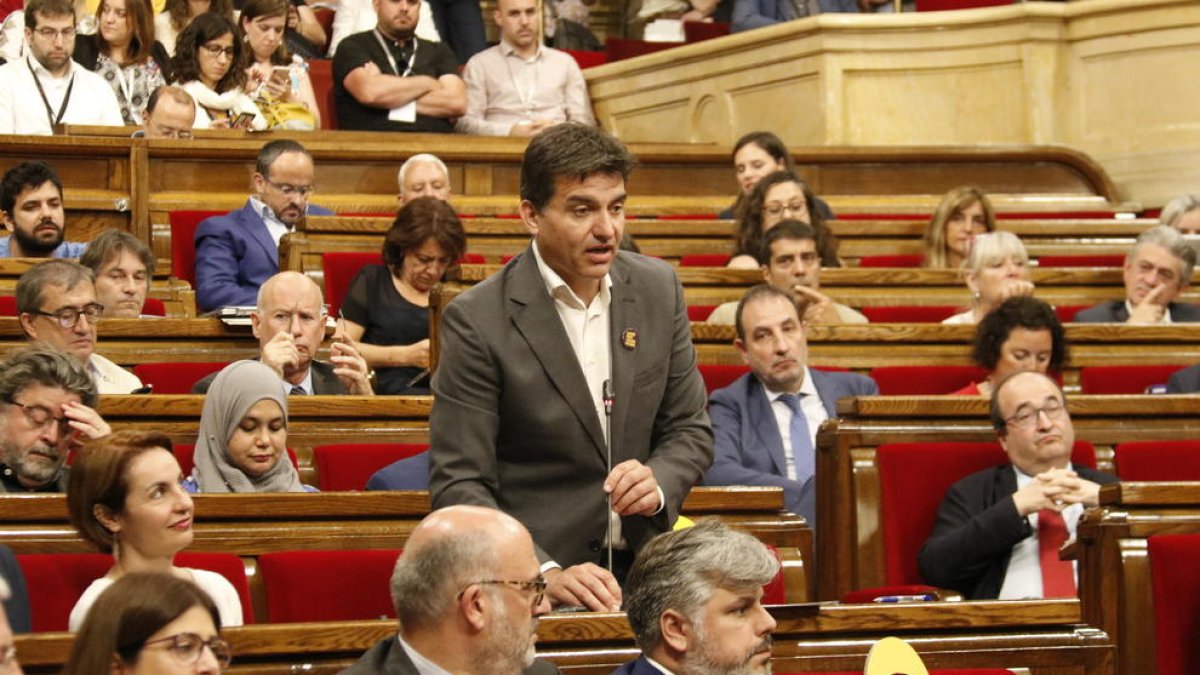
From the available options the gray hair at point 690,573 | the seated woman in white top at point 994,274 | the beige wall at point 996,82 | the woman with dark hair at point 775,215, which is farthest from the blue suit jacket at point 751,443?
the beige wall at point 996,82

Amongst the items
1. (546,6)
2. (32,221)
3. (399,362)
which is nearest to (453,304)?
(399,362)

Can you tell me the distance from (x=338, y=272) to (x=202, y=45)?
1288 mm

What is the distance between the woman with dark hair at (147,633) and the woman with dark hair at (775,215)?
2820 millimetres

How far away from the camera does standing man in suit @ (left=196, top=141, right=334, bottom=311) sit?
432 centimetres

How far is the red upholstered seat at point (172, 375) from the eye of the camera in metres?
3.56

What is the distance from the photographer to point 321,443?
3182mm

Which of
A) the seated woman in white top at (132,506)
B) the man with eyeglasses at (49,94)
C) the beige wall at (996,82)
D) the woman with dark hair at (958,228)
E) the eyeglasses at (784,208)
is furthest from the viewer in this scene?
the beige wall at (996,82)

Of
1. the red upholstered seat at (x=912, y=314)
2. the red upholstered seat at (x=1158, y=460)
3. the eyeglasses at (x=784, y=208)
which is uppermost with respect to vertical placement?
the eyeglasses at (x=784, y=208)

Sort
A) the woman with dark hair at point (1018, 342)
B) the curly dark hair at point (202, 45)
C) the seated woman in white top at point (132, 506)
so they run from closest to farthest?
1. the seated woman in white top at point (132, 506)
2. the woman with dark hair at point (1018, 342)
3. the curly dark hair at point (202, 45)

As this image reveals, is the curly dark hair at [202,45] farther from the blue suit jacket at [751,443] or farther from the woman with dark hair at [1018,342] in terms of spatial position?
the woman with dark hair at [1018,342]

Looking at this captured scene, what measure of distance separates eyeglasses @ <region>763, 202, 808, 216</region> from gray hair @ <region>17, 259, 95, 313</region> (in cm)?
169

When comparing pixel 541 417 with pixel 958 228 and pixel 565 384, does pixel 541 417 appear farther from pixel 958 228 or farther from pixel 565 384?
pixel 958 228

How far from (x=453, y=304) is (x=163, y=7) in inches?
159

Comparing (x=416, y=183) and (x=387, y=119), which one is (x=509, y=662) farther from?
(x=387, y=119)
